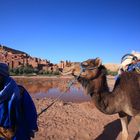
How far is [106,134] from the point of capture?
8766 millimetres

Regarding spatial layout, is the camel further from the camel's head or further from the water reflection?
the water reflection

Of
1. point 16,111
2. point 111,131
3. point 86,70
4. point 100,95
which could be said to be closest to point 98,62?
point 86,70

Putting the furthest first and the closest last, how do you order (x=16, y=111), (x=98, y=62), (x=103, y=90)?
1. (x=103, y=90)
2. (x=98, y=62)
3. (x=16, y=111)

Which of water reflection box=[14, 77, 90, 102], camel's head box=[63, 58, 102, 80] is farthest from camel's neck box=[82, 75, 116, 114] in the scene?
water reflection box=[14, 77, 90, 102]

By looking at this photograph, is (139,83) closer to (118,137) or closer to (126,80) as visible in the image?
(126,80)

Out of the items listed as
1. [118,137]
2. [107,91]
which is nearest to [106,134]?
[118,137]

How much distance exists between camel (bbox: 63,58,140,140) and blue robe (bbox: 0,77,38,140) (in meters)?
2.59

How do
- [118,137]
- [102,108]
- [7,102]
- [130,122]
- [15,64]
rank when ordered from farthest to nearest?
[15,64]
[130,122]
[118,137]
[102,108]
[7,102]

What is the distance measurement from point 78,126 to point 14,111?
5445mm

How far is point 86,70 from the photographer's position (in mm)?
6621

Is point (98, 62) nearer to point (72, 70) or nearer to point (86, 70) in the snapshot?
point (86, 70)

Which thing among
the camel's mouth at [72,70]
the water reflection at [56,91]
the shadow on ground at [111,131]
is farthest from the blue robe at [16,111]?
the water reflection at [56,91]

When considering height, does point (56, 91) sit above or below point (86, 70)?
below

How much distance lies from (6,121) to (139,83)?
12.5ft
